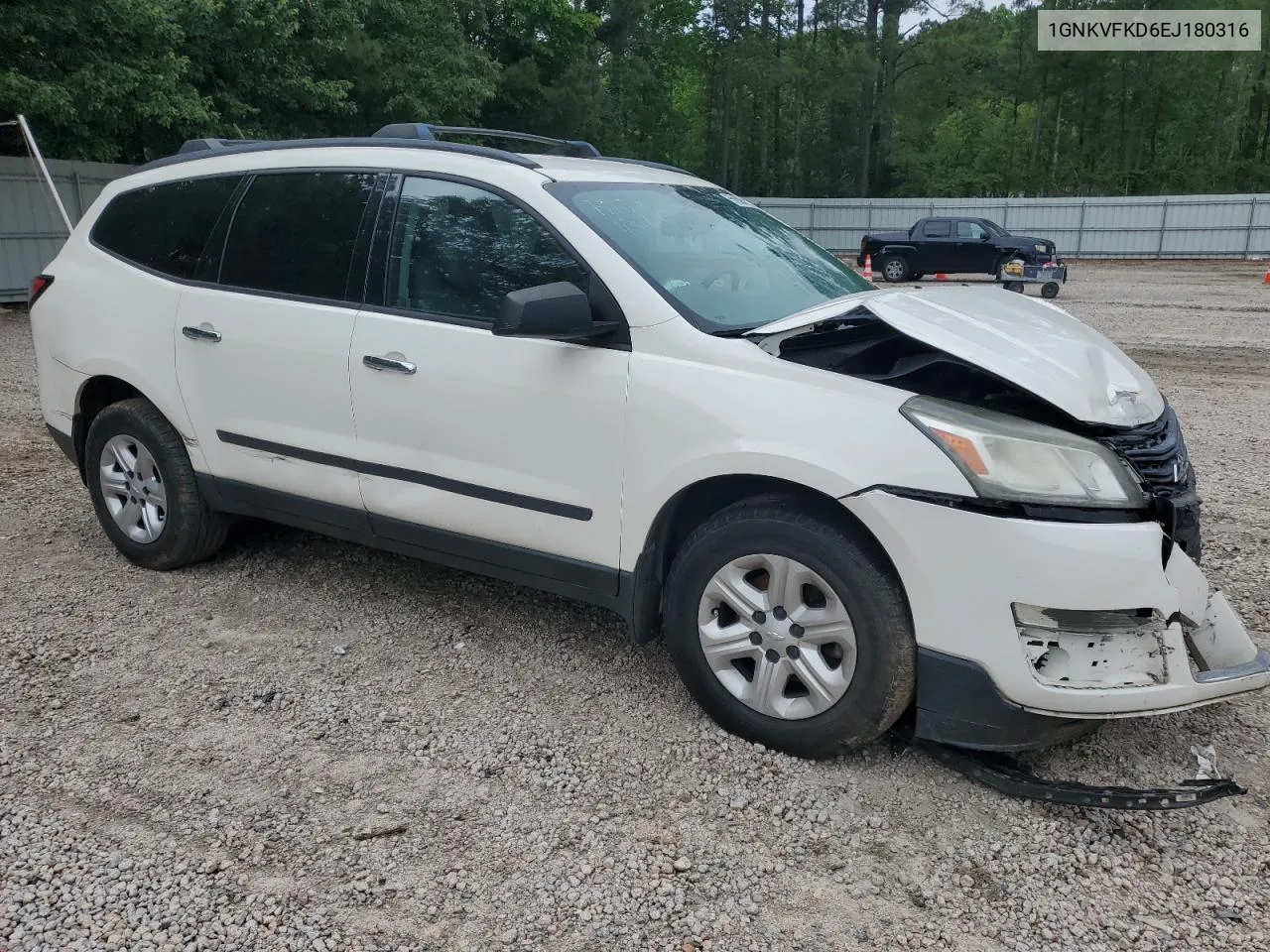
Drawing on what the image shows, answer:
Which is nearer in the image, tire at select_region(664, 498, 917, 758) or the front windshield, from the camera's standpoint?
tire at select_region(664, 498, 917, 758)

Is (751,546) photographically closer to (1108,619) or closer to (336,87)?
(1108,619)

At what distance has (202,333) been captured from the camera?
4191 mm

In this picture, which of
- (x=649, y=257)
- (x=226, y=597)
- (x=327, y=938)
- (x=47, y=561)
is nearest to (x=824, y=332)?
(x=649, y=257)

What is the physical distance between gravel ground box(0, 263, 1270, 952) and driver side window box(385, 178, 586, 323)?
1.33 m

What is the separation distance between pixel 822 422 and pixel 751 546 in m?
0.42

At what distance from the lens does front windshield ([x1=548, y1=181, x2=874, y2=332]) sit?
3.36 metres

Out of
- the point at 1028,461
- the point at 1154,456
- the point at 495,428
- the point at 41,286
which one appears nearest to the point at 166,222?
the point at 41,286

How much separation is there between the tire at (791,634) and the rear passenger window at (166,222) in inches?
103

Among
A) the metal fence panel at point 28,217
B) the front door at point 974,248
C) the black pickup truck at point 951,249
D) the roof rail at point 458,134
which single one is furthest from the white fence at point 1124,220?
the roof rail at point 458,134

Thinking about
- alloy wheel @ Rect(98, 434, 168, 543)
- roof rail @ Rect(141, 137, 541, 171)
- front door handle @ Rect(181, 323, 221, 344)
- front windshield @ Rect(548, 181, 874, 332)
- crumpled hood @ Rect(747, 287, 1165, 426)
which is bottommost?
alloy wheel @ Rect(98, 434, 168, 543)

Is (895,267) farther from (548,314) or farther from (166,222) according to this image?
(548,314)

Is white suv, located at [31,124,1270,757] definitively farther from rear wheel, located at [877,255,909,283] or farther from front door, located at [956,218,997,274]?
rear wheel, located at [877,255,909,283]

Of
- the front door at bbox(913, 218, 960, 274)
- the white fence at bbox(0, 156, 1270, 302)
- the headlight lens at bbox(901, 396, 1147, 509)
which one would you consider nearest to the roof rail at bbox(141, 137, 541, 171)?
the headlight lens at bbox(901, 396, 1147, 509)

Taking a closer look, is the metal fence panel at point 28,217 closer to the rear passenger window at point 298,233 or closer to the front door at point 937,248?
the rear passenger window at point 298,233
